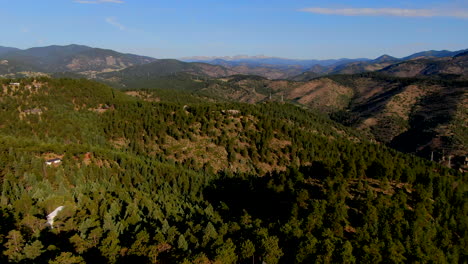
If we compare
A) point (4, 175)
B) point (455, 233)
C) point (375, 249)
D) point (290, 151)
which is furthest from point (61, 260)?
point (290, 151)

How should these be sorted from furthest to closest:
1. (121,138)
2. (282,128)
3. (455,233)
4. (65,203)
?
(282,128)
(121,138)
(455,233)
(65,203)

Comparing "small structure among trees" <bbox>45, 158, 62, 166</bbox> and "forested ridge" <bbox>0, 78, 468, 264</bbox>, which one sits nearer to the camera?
"forested ridge" <bbox>0, 78, 468, 264</bbox>

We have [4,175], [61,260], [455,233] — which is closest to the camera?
[61,260]

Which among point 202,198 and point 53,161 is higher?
point 53,161

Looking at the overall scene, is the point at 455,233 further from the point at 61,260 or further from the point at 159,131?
the point at 159,131

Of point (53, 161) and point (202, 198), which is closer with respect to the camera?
point (53, 161)

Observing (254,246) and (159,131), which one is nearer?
(254,246)

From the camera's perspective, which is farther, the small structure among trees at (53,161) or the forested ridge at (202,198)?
the small structure among trees at (53,161)

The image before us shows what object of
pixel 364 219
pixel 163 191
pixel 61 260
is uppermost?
pixel 61 260
